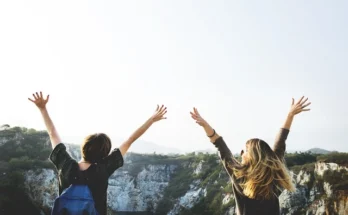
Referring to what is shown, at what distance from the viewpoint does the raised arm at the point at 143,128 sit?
4035 millimetres

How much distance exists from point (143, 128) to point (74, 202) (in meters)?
1.55

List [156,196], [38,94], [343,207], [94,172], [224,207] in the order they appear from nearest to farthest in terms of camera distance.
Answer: [94,172] < [38,94] < [343,207] < [224,207] < [156,196]

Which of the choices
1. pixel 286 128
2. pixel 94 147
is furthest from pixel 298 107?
pixel 94 147

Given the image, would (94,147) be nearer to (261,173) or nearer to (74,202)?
(74,202)

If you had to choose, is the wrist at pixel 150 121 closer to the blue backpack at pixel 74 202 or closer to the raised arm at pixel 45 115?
the raised arm at pixel 45 115

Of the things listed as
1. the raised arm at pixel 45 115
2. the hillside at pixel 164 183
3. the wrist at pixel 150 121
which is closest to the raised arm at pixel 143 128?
the wrist at pixel 150 121

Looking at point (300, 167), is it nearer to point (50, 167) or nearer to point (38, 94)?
point (50, 167)

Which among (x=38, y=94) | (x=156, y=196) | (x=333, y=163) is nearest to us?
(x=38, y=94)

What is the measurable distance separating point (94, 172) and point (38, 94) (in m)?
1.55

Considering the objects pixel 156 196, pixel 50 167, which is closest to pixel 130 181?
pixel 156 196

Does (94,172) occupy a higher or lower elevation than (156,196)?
higher

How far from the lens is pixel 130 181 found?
307 feet

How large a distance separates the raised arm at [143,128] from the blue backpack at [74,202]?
0.86 m

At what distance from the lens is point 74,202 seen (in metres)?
3.04
